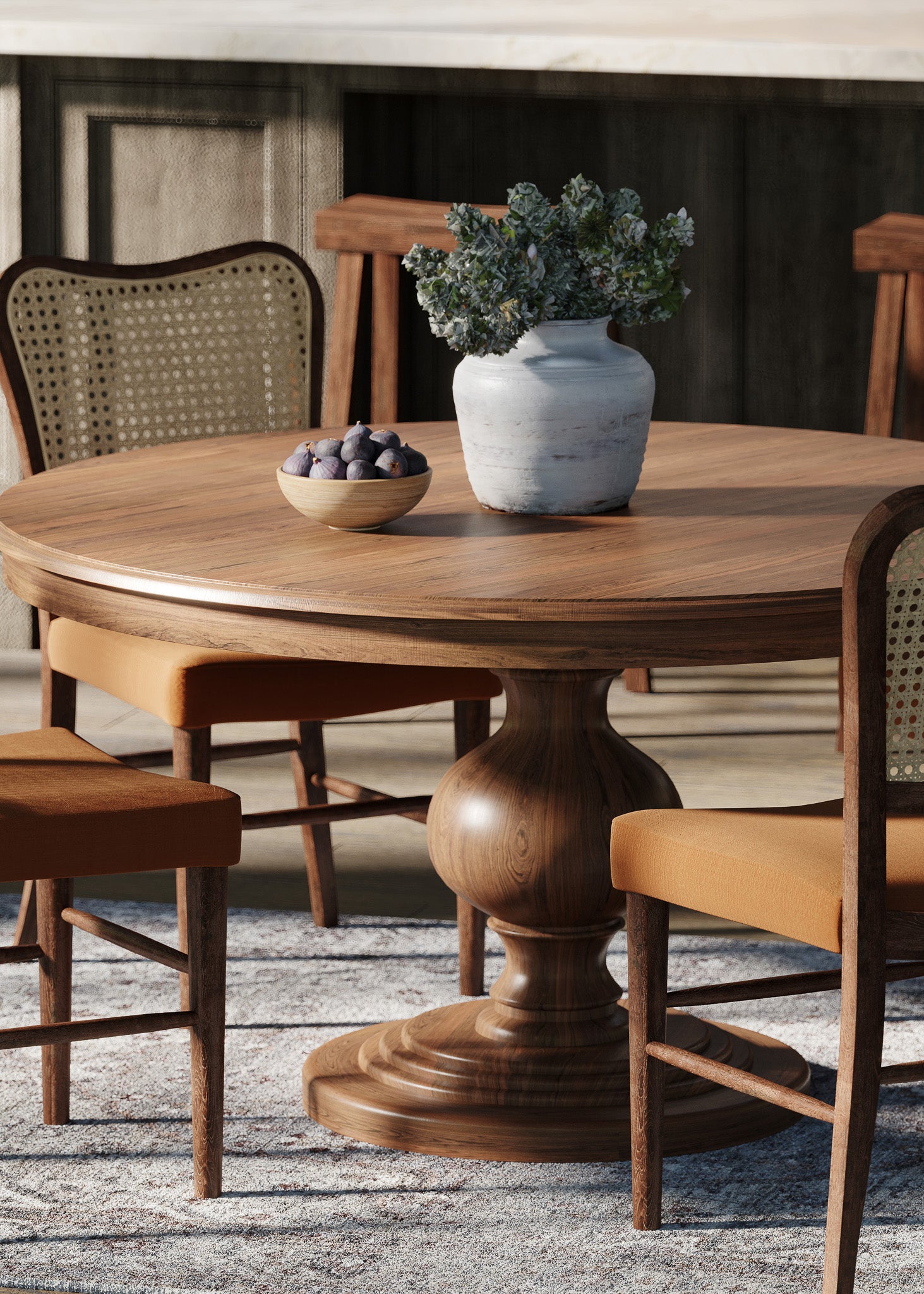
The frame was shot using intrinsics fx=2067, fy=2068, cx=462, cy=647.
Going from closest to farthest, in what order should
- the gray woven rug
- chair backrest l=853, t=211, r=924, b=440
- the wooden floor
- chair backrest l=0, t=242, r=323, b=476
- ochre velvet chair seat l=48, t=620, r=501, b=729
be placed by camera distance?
1. the gray woven rug
2. ochre velvet chair seat l=48, t=620, r=501, b=729
3. chair backrest l=0, t=242, r=323, b=476
4. the wooden floor
5. chair backrest l=853, t=211, r=924, b=440

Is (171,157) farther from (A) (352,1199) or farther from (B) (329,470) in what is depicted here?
(A) (352,1199)

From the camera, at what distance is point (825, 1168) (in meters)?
2.37

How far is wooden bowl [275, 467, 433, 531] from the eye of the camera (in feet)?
7.49

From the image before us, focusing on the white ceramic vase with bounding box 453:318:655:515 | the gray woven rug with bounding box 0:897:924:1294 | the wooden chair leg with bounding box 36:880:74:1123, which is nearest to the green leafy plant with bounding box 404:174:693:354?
the white ceramic vase with bounding box 453:318:655:515

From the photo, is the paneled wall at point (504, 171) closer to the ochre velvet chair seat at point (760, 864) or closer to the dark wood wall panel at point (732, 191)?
the dark wood wall panel at point (732, 191)

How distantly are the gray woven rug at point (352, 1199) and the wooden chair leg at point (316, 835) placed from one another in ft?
1.09

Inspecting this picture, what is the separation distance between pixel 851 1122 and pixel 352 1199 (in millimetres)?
630

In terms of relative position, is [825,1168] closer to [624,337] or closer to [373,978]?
[373,978]

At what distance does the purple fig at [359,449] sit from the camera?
7.58 feet

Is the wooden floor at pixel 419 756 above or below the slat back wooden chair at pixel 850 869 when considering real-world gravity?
below

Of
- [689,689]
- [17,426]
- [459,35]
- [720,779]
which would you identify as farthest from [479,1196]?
[459,35]

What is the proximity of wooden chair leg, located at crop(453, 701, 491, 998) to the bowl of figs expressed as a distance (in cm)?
64

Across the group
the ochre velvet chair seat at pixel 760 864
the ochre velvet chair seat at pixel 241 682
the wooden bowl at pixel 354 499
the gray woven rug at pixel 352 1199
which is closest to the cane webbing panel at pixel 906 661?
the ochre velvet chair seat at pixel 760 864

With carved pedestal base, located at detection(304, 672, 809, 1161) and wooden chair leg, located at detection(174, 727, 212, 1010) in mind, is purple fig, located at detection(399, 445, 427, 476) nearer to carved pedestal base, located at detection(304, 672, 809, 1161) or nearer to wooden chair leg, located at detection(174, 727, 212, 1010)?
carved pedestal base, located at detection(304, 672, 809, 1161)
